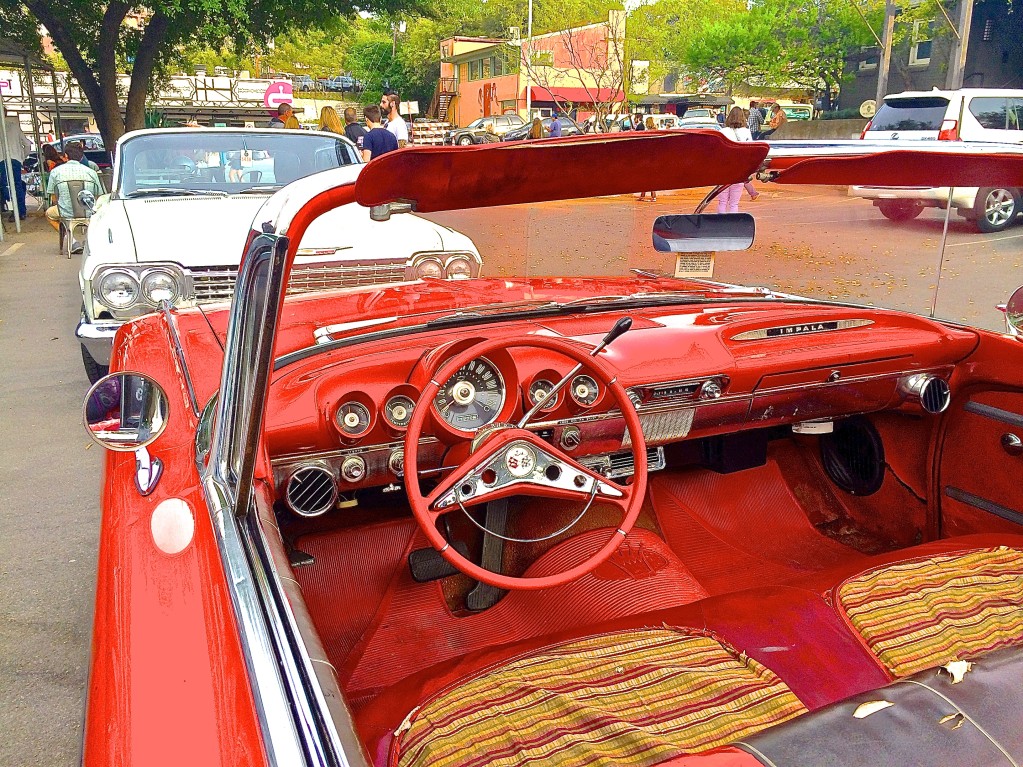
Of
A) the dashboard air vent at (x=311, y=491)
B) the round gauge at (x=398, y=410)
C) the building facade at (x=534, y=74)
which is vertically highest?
the building facade at (x=534, y=74)

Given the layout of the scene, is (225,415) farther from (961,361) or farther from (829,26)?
(829,26)

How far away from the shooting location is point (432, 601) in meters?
2.71

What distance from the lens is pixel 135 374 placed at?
178cm

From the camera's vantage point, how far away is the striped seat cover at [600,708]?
4.83 feet

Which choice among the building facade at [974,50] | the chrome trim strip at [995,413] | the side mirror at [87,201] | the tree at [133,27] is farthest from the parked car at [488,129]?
the chrome trim strip at [995,413]

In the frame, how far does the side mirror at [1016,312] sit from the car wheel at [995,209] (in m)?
0.24

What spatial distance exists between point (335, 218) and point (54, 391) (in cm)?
247

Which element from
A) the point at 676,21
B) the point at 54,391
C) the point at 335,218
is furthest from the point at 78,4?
the point at 676,21

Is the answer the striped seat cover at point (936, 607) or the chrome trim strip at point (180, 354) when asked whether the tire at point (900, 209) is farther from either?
the chrome trim strip at point (180, 354)

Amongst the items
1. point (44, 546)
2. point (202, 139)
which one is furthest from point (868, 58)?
point (44, 546)

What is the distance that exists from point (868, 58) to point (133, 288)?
32318 mm

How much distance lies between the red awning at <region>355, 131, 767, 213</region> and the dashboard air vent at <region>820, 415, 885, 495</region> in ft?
6.47

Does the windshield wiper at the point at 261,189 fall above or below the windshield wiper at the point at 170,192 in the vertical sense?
above

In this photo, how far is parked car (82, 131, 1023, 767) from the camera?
1.20 m
